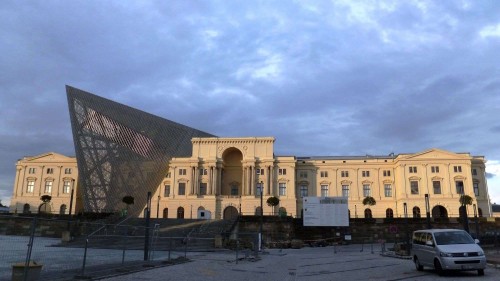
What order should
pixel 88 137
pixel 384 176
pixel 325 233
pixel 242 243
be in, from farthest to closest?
1. pixel 384 176
2. pixel 88 137
3. pixel 325 233
4. pixel 242 243

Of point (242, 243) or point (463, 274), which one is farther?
point (242, 243)

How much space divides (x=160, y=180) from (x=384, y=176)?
44.3 metres

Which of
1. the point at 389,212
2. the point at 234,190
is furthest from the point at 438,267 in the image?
the point at 234,190

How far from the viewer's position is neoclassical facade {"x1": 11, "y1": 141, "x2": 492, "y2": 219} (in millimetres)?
80125

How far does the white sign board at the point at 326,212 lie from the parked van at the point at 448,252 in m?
30.8

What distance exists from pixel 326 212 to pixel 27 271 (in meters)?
41.7

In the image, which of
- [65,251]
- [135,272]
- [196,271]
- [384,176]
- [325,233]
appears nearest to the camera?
[65,251]

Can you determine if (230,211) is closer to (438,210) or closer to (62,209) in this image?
(438,210)

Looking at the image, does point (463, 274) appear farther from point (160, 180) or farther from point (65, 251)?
point (160, 180)

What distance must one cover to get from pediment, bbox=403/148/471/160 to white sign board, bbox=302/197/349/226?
123 ft

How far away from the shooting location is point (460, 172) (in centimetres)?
8038

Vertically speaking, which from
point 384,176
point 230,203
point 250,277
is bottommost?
point 250,277

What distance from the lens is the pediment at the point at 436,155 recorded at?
81.0 meters

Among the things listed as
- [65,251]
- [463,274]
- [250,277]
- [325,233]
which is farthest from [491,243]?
[65,251]
